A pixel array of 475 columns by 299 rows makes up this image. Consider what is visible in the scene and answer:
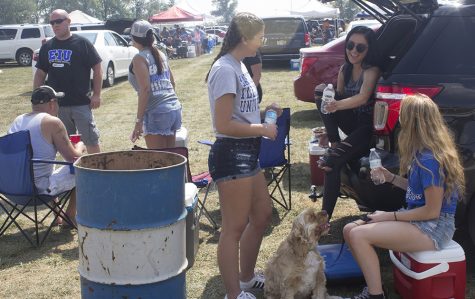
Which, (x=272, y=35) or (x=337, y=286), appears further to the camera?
(x=272, y=35)

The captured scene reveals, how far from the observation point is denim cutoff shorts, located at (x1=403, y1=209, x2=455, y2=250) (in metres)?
3.38

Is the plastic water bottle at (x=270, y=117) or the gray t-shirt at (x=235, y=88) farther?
the plastic water bottle at (x=270, y=117)

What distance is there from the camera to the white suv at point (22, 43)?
2545 centimetres

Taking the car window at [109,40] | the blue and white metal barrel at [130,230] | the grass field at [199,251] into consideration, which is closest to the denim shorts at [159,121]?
the grass field at [199,251]

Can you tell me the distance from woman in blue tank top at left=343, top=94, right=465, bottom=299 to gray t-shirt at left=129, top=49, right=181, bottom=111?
2404 mm

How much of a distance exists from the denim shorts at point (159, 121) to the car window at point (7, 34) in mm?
22418

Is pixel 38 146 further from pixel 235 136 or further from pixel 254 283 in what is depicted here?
pixel 235 136

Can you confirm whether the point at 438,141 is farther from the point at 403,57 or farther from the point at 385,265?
the point at 385,265

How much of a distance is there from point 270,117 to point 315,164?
2.76 m

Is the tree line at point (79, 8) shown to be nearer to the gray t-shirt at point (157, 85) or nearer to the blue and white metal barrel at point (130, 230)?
the gray t-shirt at point (157, 85)

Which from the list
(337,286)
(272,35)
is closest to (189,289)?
(337,286)

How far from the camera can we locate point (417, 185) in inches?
132

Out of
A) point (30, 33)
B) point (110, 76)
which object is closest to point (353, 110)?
point (110, 76)

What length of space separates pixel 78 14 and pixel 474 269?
1537 inches
